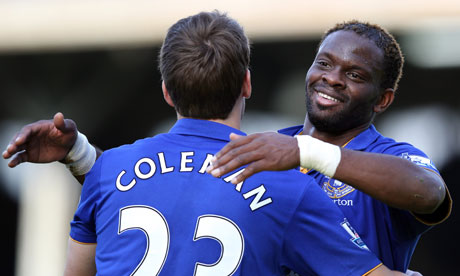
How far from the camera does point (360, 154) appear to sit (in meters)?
2.56

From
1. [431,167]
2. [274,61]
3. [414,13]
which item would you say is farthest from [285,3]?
[431,167]

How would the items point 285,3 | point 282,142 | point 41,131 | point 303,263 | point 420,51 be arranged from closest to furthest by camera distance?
point 282,142 → point 303,263 → point 41,131 → point 420,51 → point 285,3

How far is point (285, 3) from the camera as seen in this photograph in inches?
319

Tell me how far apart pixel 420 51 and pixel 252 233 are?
17.9 ft

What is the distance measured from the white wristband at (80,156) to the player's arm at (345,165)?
2.97ft

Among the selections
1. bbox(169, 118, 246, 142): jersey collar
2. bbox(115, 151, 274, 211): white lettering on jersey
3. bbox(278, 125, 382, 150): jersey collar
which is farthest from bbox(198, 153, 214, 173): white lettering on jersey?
bbox(278, 125, 382, 150): jersey collar

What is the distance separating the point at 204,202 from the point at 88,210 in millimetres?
510

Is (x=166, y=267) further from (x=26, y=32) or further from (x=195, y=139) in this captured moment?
(x=26, y=32)

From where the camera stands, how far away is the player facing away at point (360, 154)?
8.04 ft

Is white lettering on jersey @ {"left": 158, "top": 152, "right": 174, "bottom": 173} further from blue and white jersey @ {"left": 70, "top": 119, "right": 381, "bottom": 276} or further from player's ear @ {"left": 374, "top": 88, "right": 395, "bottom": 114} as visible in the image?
player's ear @ {"left": 374, "top": 88, "right": 395, "bottom": 114}

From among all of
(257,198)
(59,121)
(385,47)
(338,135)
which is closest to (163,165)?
(257,198)

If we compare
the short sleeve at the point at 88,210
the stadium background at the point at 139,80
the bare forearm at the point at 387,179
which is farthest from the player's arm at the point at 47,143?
the stadium background at the point at 139,80

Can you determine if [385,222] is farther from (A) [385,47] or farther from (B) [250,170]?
(B) [250,170]

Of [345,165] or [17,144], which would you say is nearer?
[345,165]
